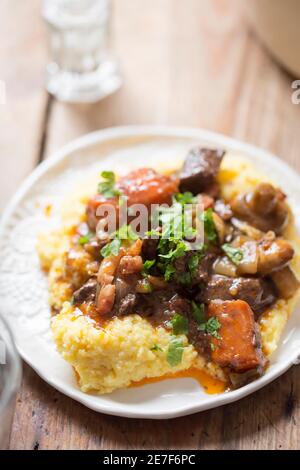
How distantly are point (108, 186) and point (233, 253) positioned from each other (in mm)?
1034

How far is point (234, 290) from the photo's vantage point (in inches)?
179

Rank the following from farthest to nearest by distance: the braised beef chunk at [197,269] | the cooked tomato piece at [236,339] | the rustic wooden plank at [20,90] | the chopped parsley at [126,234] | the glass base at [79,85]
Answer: the glass base at [79,85] < the rustic wooden plank at [20,90] < the chopped parsley at [126,234] < the braised beef chunk at [197,269] < the cooked tomato piece at [236,339]

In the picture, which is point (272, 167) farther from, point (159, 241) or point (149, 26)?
point (149, 26)

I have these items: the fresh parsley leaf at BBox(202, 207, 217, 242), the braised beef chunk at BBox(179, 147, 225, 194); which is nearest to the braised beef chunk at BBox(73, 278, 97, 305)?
the fresh parsley leaf at BBox(202, 207, 217, 242)

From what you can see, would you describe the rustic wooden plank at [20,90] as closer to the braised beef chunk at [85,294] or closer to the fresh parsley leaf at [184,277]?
the braised beef chunk at [85,294]

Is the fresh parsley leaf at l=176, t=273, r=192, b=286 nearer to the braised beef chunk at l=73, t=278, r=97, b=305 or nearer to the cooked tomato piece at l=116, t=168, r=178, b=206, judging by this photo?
the braised beef chunk at l=73, t=278, r=97, b=305

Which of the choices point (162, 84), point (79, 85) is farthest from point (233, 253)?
point (79, 85)

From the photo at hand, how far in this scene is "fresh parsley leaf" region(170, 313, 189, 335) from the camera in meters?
4.47

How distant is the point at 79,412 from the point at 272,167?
2.47m

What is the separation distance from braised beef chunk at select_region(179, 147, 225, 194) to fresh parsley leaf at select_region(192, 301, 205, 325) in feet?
3.29

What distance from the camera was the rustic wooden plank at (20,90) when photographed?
20.0 feet

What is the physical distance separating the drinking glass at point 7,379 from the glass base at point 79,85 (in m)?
3.02

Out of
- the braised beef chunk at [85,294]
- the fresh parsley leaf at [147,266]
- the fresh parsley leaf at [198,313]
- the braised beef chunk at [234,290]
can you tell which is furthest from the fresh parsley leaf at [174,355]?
the braised beef chunk at [85,294]

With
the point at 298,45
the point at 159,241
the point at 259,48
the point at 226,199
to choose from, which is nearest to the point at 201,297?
the point at 159,241
